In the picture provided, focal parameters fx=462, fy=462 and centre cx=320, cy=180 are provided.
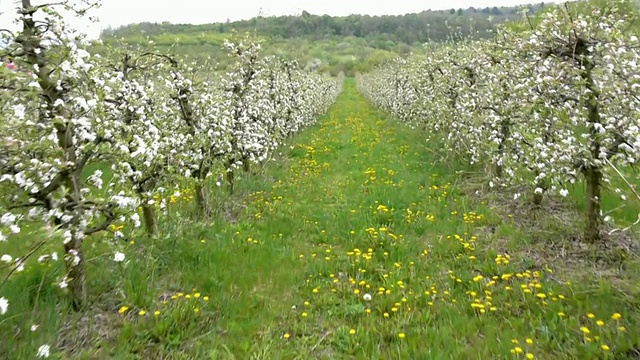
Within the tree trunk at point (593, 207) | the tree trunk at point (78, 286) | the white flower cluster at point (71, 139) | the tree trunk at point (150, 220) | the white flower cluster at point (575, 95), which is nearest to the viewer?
the white flower cluster at point (71, 139)

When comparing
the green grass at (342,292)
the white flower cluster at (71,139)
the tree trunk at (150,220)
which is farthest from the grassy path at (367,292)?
the white flower cluster at (71,139)

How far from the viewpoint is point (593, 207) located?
645 centimetres

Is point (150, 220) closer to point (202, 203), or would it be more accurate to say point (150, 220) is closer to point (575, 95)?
point (202, 203)

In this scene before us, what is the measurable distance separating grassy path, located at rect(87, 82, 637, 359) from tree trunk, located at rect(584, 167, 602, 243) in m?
0.89

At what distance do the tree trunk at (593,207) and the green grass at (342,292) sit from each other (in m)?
0.42

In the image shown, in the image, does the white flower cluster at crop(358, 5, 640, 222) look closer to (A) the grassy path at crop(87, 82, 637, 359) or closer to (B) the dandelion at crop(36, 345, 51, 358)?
(A) the grassy path at crop(87, 82, 637, 359)

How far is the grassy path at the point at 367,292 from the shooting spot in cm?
435

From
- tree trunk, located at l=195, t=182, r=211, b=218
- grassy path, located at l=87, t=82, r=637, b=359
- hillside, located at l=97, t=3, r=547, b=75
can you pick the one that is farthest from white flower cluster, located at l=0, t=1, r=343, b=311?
hillside, located at l=97, t=3, r=547, b=75

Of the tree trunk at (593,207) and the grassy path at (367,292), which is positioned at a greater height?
the tree trunk at (593,207)

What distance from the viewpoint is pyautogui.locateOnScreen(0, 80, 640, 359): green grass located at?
431cm

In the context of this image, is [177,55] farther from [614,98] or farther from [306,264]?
[614,98]

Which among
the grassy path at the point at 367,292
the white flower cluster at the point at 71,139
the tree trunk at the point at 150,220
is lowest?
the grassy path at the point at 367,292

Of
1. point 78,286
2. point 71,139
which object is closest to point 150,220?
point 78,286

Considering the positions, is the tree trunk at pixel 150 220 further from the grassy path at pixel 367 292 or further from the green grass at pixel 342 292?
the grassy path at pixel 367 292
